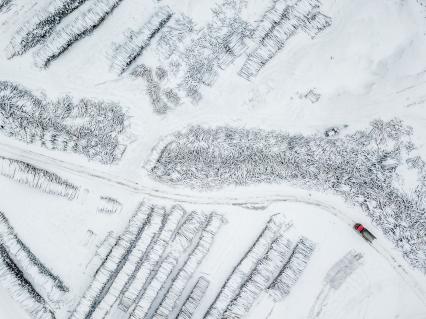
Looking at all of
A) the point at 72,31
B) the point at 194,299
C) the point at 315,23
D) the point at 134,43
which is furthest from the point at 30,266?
the point at 315,23

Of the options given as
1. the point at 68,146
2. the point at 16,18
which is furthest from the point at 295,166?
the point at 16,18

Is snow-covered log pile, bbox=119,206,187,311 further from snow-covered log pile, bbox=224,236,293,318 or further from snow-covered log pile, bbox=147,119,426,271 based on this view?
snow-covered log pile, bbox=224,236,293,318

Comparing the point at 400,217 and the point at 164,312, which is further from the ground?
the point at 400,217

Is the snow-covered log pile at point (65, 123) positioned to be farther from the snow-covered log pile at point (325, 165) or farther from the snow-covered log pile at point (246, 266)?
the snow-covered log pile at point (246, 266)

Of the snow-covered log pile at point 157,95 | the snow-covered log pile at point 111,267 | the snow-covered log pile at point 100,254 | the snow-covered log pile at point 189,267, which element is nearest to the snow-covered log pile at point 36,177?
the snow-covered log pile at point 100,254

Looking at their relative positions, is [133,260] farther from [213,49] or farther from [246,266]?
[213,49]

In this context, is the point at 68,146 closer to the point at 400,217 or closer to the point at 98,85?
the point at 98,85
